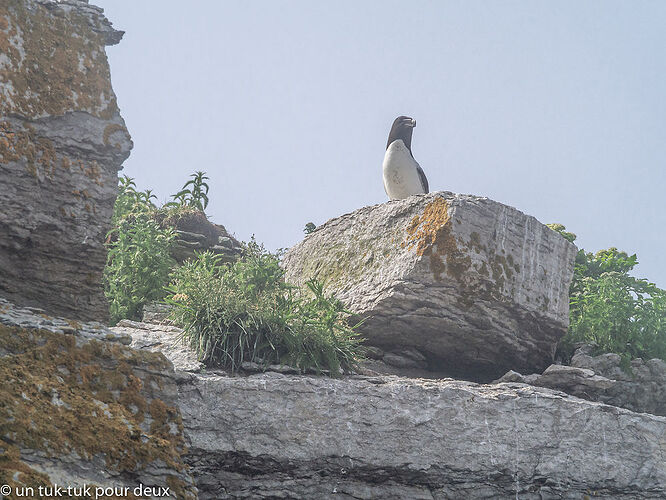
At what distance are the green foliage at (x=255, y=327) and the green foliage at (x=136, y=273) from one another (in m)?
1.15

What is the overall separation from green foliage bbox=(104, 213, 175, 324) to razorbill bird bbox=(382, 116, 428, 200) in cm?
346

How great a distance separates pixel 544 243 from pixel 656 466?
2.87 meters

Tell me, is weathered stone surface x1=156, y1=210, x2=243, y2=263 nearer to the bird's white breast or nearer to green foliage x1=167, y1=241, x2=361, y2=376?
the bird's white breast

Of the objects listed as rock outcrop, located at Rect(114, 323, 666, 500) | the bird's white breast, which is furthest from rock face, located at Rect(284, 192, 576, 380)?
the bird's white breast

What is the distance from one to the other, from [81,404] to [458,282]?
475cm

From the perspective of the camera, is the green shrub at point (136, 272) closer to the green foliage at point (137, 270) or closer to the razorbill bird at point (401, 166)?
the green foliage at point (137, 270)

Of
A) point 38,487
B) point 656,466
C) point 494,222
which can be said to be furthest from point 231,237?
point 38,487

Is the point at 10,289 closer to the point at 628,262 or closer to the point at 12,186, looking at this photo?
the point at 12,186

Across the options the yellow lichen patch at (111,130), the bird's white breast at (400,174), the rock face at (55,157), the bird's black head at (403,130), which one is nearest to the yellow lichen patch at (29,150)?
the rock face at (55,157)

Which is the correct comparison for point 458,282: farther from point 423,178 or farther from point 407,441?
point 423,178

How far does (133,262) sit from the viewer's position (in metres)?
9.16

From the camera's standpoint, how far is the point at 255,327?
7156 millimetres

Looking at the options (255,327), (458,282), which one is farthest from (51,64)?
(458,282)

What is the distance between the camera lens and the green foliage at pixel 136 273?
8.76 meters
